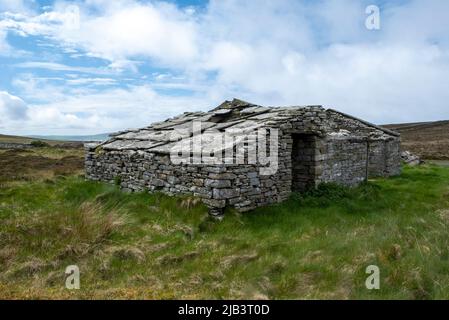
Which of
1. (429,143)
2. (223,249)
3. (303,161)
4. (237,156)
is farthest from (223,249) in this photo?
(429,143)

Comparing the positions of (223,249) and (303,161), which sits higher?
(303,161)

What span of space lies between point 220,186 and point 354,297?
446cm

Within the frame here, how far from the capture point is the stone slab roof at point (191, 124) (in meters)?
11.4

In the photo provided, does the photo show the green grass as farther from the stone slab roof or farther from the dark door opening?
the stone slab roof

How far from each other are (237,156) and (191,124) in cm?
486

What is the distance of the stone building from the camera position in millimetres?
9570

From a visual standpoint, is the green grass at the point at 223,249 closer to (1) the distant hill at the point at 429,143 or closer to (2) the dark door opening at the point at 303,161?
(2) the dark door opening at the point at 303,161

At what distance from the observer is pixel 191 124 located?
46.0 feet

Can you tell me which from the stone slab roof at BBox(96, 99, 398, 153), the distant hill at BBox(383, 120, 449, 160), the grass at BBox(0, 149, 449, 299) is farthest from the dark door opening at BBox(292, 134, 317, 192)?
the distant hill at BBox(383, 120, 449, 160)

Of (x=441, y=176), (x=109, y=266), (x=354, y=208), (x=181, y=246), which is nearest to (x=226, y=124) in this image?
(x=354, y=208)

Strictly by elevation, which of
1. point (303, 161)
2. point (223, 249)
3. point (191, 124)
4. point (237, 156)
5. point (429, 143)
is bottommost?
point (223, 249)

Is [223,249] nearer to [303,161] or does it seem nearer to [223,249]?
[223,249]

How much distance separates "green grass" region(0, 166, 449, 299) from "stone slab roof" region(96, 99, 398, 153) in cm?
198
